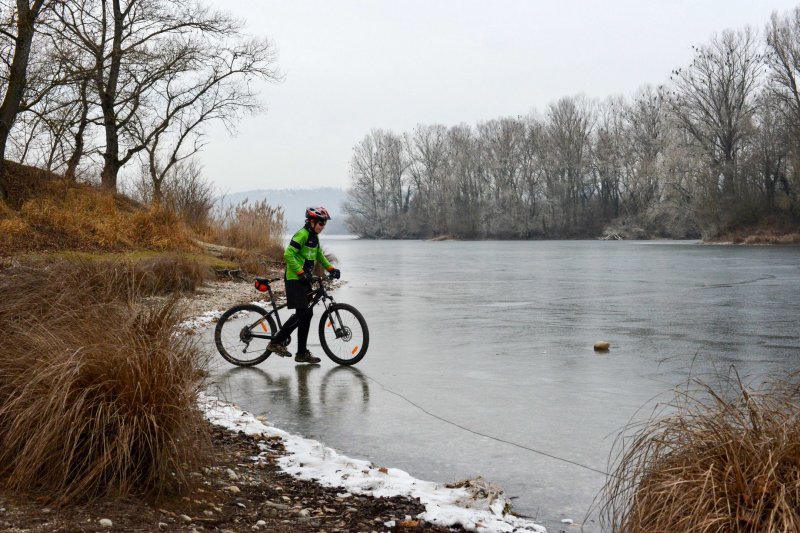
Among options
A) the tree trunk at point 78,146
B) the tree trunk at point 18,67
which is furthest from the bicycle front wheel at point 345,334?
the tree trunk at point 78,146

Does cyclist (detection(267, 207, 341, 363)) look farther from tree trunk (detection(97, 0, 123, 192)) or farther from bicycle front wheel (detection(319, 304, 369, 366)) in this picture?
tree trunk (detection(97, 0, 123, 192))

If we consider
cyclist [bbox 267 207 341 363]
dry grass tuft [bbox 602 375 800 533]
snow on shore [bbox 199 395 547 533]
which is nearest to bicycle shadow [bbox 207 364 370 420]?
cyclist [bbox 267 207 341 363]

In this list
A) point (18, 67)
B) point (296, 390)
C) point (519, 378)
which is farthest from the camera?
point (18, 67)

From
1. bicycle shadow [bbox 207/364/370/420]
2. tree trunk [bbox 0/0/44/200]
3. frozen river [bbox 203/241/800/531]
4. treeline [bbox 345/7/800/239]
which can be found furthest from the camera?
treeline [bbox 345/7/800/239]

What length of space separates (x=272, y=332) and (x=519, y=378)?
3151 millimetres

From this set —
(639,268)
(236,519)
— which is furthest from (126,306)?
(639,268)

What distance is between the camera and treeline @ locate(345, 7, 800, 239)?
5678 cm

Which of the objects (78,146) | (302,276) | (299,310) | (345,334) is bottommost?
(345,334)

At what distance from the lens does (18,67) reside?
19.8 m

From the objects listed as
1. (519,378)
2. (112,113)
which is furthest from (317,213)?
(112,113)

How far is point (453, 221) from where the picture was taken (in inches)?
3935

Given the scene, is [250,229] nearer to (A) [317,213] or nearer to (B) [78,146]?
(B) [78,146]

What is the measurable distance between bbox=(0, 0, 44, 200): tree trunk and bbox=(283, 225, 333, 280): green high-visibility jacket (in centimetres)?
1341

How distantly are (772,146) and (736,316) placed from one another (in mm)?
50893
